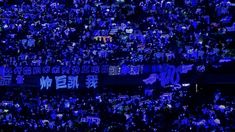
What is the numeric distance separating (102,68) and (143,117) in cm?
186

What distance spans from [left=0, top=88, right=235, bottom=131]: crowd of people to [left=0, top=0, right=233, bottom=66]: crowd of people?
94 cm

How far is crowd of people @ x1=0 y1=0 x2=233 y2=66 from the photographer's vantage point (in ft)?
43.7

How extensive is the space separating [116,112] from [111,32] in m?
Result: 2.31

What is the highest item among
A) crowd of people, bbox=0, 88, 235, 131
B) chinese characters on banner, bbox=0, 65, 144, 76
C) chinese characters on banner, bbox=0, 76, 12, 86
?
chinese characters on banner, bbox=0, 65, 144, 76

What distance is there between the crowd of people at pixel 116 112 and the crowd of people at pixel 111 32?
94cm

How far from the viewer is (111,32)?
14352mm

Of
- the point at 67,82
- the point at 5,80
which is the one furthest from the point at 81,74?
the point at 5,80

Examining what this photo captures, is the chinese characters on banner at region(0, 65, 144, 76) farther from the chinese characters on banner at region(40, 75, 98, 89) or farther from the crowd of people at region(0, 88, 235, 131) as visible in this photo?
the crowd of people at region(0, 88, 235, 131)

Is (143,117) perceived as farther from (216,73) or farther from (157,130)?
(216,73)

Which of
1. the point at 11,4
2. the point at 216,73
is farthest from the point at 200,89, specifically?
the point at 11,4

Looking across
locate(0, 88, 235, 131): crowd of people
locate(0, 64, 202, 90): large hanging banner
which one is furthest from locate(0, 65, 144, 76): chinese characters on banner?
locate(0, 88, 235, 131): crowd of people

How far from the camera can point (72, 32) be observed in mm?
14734

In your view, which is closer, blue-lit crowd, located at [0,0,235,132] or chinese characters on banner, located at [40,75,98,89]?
blue-lit crowd, located at [0,0,235,132]

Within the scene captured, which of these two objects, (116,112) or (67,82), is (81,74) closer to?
(67,82)
